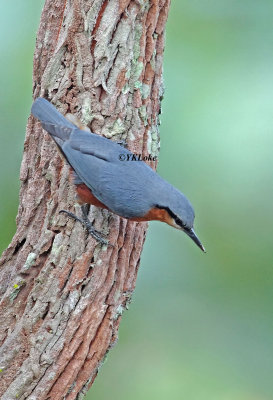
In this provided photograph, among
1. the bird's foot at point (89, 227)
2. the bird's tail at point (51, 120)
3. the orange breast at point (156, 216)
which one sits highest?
the bird's tail at point (51, 120)

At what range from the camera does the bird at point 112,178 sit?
3.25m

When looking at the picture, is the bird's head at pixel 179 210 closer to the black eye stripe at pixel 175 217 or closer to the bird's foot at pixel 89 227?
the black eye stripe at pixel 175 217

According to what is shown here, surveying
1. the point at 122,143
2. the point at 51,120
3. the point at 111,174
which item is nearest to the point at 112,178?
the point at 111,174

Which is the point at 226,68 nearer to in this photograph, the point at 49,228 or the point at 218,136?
the point at 218,136

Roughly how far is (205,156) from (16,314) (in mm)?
1723

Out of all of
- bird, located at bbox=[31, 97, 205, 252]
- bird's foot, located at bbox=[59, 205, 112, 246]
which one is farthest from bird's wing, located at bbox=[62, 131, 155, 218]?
bird's foot, located at bbox=[59, 205, 112, 246]

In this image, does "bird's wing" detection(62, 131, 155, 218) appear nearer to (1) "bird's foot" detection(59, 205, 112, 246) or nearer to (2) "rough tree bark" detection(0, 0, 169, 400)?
(2) "rough tree bark" detection(0, 0, 169, 400)

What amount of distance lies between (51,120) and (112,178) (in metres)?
0.44

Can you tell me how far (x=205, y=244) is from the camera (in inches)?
163

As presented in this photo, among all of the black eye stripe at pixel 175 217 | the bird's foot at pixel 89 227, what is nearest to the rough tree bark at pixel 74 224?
the bird's foot at pixel 89 227

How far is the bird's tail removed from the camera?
323cm

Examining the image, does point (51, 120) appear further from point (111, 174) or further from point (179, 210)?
point (179, 210)

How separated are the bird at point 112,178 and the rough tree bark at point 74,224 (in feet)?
0.22

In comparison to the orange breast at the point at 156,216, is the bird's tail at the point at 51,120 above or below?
above
